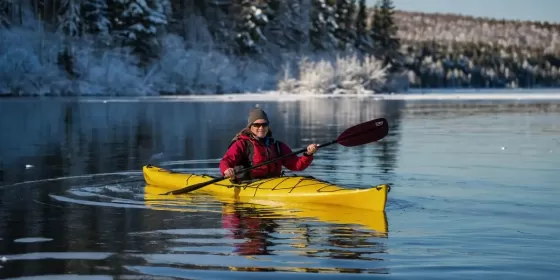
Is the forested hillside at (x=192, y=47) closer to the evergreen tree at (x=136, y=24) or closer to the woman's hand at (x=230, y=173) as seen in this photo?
the evergreen tree at (x=136, y=24)

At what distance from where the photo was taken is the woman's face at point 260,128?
1130cm

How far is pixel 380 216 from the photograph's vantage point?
31.7 ft

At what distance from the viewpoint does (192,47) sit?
61344 millimetres

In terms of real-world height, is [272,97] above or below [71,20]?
below

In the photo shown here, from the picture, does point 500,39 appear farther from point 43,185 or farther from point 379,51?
point 43,185

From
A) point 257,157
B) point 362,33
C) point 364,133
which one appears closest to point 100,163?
point 257,157

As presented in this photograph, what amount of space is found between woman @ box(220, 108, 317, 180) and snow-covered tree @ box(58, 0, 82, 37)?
1695 inches

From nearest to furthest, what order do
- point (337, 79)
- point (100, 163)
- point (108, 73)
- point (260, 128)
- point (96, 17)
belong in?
point (260, 128) → point (100, 163) → point (108, 73) → point (96, 17) → point (337, 79)

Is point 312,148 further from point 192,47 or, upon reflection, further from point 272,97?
point 192,47

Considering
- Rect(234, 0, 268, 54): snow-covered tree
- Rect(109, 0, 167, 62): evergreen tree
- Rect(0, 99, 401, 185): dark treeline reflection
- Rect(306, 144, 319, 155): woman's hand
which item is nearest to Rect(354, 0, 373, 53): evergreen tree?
Rect(234, 0, 268, 54): snow-covered tree

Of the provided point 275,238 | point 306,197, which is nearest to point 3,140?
point 306,197

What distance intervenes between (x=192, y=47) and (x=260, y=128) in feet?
166

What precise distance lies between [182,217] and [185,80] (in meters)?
47.5

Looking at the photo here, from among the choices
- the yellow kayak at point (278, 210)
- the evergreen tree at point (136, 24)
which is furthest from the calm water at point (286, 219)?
the evergreen tree at point (136, 24)
